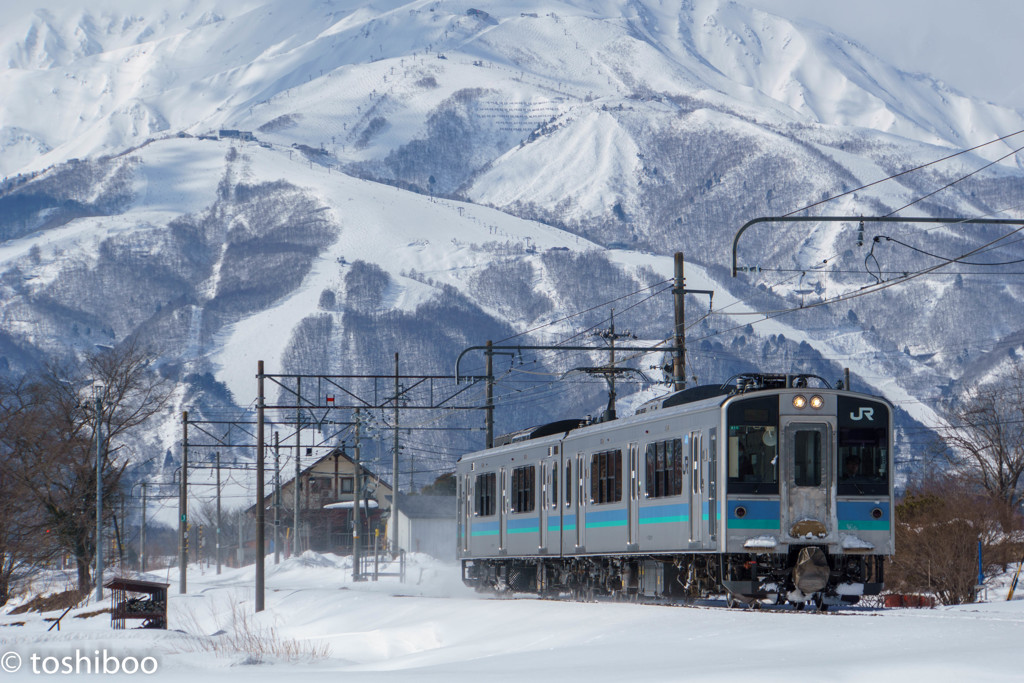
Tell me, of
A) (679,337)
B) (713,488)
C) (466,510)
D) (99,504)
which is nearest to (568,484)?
(679,337)

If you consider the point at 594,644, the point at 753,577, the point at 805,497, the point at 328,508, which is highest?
the point at 805,497

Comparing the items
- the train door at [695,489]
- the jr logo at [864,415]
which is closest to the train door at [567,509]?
the train door at [695,489]

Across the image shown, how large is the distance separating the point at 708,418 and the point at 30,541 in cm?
4480

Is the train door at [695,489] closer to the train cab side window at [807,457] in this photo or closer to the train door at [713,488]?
the train door at [713,488]

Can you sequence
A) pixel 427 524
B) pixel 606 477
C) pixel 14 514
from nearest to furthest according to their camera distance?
pixel 606 477 < pixel 14 514 < pixel 427 524

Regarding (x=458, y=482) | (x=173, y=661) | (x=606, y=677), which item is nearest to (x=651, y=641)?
(x=606, y=677)

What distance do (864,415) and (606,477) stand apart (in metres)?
6.31

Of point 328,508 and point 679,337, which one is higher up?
point 679,337

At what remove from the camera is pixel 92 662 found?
71.4 ft

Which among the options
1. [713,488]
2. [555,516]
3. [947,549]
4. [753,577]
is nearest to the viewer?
[753,577]

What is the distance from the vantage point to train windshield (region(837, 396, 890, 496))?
24281mm

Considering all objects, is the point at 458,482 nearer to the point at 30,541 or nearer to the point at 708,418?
the point at 708,418

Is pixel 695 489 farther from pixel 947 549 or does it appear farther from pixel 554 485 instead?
pixel 947 549

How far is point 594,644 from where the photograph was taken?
1970cm
